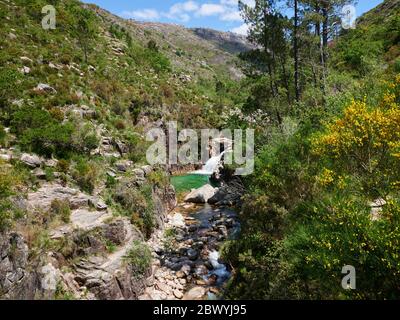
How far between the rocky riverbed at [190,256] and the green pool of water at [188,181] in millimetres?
6963

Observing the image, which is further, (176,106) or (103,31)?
(103,31)

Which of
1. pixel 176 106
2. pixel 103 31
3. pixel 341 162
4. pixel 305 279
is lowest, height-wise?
pixel 305 279

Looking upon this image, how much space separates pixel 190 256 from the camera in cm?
1884

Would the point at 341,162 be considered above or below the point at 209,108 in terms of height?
below

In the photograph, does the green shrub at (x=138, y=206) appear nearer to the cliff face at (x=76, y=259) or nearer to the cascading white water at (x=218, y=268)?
the cliff face at (x=76, y=259)

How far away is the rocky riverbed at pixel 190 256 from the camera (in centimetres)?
1559

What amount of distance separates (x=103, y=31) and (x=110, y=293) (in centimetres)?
5006

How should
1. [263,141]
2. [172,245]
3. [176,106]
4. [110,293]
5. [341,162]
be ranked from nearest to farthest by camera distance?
[341,162], [110,293], [172,245], [263,141], [176,106]

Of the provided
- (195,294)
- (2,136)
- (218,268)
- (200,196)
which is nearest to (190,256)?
(218,268)

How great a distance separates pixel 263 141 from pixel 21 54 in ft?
67.8

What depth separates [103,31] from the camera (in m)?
53.7

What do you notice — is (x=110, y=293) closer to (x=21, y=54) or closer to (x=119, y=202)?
(x=119, y=202)

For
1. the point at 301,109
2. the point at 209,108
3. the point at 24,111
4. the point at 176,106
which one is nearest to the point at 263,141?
the point at 301,109

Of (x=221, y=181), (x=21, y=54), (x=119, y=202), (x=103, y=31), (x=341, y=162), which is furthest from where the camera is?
(x=103, y=31)
